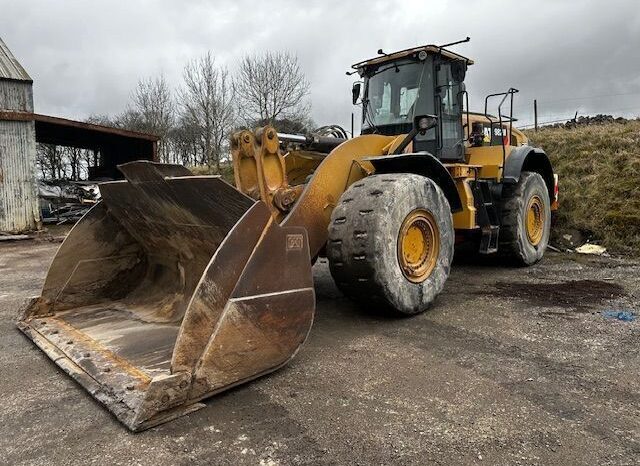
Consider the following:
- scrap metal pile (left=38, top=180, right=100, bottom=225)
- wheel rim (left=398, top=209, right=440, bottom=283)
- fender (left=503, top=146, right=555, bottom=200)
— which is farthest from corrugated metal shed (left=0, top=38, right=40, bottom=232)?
wheel rim (left=398, top=209, right=440, bottom=283)

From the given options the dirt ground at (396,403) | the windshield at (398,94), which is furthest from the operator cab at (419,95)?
the dirt ground at (396,403)

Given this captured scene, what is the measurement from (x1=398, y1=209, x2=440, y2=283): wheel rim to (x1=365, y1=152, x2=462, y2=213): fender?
0.55 metres

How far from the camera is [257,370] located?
3150 millimetres

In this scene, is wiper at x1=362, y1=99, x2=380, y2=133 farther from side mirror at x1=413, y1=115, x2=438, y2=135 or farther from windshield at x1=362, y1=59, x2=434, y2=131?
side mirror at x1=413, y1=115, x2=438, y2=135

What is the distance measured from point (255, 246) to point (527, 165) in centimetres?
574

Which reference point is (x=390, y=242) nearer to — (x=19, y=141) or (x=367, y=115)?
(x=367, y=115)

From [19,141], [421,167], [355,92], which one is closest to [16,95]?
[19,141]

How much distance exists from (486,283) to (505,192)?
4.68ft

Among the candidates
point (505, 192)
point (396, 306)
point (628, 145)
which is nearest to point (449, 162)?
point (505, 192)

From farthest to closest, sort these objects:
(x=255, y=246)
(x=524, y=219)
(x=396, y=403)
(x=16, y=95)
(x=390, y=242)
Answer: (x=16, y=95) < (x=524, y=219) < (x=390, y=242) < (x=255, y=246) < (x=396, y=403)

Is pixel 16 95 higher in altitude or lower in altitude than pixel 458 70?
higher

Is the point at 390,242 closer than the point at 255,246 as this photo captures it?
No

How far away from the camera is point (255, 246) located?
3.11 meters

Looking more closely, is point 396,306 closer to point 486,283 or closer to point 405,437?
point 405,437
